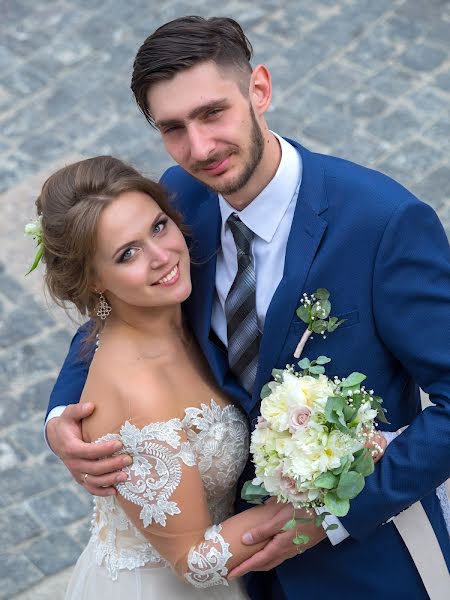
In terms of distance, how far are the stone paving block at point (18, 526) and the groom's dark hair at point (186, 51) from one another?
3.07 m

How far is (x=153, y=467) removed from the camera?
3352 mm

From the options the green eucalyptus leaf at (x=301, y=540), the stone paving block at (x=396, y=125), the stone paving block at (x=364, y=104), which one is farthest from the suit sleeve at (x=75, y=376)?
the stone paving block at (x=364, y=104)

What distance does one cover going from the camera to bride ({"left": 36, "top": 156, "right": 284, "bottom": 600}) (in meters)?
3.36

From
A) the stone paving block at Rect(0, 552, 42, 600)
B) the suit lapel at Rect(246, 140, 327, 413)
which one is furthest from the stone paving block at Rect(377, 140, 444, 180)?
the suit lapel at Rect(246, 140, 327, 413)

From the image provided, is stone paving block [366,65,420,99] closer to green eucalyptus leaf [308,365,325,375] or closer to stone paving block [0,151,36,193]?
stone paving block [0,151,36,193]

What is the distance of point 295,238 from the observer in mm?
3279

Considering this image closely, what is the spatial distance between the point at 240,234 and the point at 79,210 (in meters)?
0.54

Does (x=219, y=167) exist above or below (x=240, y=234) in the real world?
above

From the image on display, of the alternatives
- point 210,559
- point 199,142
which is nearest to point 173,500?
point 210,559

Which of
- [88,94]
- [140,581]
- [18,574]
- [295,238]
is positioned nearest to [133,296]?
[295,238]

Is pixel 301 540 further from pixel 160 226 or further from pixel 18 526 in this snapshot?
pixel 18 526

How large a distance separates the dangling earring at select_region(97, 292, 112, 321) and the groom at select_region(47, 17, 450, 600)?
0.31 m

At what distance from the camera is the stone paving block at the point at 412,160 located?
7.17m

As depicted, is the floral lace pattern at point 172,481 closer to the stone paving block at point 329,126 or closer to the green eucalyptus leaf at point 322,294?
the green eucalyptus leaf at point 322,294
